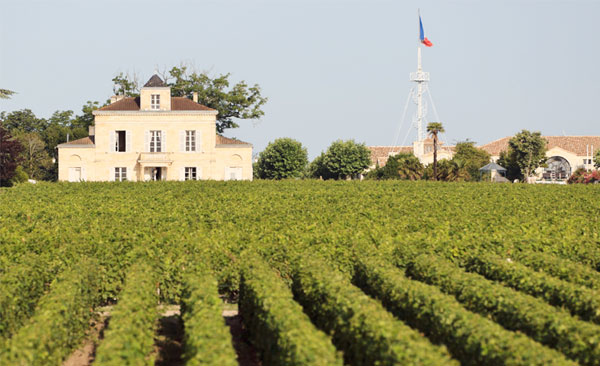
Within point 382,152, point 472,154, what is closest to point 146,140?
point 382,152

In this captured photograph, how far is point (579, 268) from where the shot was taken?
1553cm

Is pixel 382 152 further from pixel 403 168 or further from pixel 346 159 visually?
pixel 403 168

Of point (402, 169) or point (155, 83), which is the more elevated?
point (155, 83)

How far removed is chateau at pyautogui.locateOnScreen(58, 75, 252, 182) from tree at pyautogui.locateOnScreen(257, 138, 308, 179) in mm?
11364

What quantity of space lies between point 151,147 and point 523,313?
43.7 meters

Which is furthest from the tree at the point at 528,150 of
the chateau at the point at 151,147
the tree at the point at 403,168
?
the chateau at the point at 151,147

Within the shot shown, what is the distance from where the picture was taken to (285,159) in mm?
63594

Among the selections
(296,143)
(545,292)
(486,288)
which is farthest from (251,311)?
(296,143)

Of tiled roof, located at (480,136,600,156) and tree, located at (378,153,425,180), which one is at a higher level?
tiled roof, located at (480,136,600,156)

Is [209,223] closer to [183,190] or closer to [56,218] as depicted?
[56,218]

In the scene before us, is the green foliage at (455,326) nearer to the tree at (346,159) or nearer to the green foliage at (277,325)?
the green foliage at (277,325)

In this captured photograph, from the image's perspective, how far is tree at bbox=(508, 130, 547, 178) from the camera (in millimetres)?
83625

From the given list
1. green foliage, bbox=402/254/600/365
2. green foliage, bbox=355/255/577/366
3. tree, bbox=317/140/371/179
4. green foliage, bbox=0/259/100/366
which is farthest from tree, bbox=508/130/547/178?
green foliage, bbox=0/259/100/366

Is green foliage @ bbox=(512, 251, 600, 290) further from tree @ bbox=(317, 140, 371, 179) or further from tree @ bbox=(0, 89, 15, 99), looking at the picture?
tree @ bbox=(317, 140, 371, 179)
